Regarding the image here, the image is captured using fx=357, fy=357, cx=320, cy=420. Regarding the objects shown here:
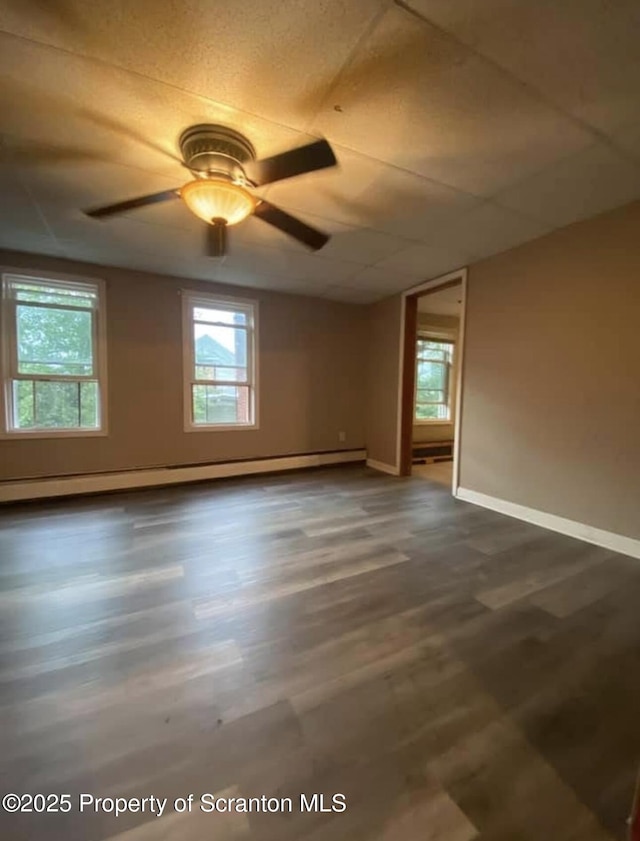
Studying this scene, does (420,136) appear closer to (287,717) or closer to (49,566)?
(287,717)

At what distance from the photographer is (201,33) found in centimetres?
133

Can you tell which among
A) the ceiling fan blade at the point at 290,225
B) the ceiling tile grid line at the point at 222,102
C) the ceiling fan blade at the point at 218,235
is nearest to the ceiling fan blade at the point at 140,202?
the ceiling fan blade at the point at 218,235

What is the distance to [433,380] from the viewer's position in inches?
255

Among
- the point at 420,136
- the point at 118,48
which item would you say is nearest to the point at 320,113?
the point at 420,136

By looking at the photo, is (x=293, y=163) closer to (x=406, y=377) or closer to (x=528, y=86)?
(x=528, y=86)

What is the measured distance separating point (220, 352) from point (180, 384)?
65 centimetres

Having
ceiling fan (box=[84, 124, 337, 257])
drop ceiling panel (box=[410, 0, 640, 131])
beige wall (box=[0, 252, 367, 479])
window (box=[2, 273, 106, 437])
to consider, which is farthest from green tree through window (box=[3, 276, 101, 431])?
drop ceiling panel (box=[410, 0, 640, 131])

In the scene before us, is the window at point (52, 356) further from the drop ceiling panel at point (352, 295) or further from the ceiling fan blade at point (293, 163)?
the ceiling fan blade at point (293, 163)

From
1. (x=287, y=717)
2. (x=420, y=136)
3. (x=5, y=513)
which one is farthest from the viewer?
(x=5, y=513)

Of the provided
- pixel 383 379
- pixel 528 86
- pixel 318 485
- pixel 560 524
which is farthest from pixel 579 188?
pixel 318 485

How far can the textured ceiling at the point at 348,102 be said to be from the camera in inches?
50.5

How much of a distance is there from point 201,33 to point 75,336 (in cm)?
328

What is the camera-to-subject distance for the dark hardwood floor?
0.99 metres

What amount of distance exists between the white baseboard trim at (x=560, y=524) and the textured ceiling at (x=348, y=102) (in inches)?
93.6
